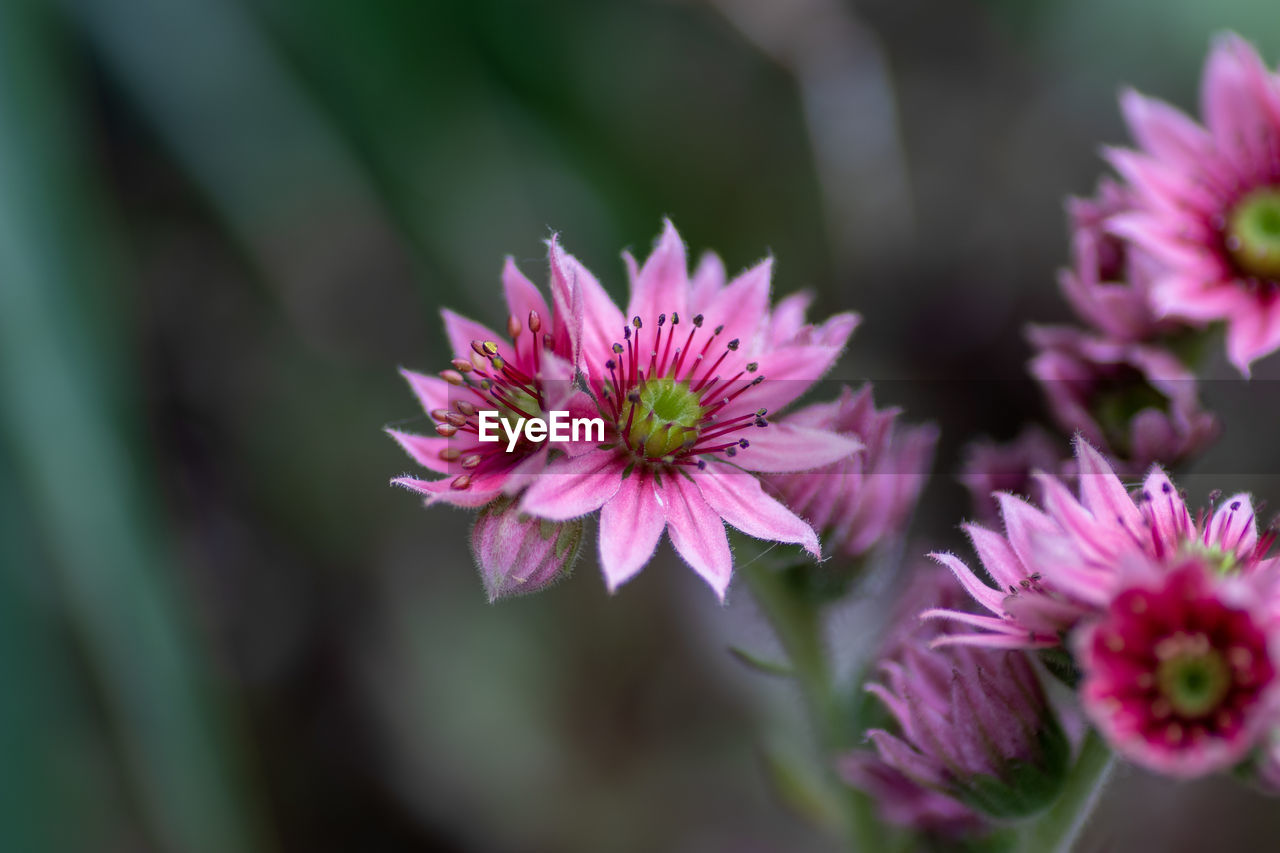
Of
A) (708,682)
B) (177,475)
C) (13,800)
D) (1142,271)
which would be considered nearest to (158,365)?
(177,475)

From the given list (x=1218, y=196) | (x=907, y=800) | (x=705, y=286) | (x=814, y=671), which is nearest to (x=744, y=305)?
(x=705, y=286)

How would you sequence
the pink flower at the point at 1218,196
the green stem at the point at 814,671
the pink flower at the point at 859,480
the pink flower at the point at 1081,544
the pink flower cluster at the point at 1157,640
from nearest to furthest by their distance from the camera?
the pink flower cluster at the point at 1157,640 < the pink flower at the point at 1081,544 < the pink flower at the point at 859,480 < the pink flower at the point at 1218,196 < the green stem at the point at 814,671

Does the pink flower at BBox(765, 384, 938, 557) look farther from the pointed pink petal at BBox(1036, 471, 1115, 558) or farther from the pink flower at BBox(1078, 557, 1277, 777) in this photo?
the pink flower at BBox(1078, 557, 1277, 777)

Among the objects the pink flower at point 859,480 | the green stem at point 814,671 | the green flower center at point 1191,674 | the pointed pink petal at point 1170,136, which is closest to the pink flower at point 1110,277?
the pointed pink petal at point 1170,136

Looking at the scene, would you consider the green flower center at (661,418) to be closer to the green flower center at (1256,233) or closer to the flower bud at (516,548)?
the flower bud at (516,548)

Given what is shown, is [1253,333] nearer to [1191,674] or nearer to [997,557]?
[997,557]

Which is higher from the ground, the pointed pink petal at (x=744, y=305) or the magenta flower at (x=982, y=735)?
the pointed pink petal at (x=744, y=305)

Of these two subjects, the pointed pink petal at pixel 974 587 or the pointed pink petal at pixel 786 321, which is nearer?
the pointed pink petal at pixel 974 587
